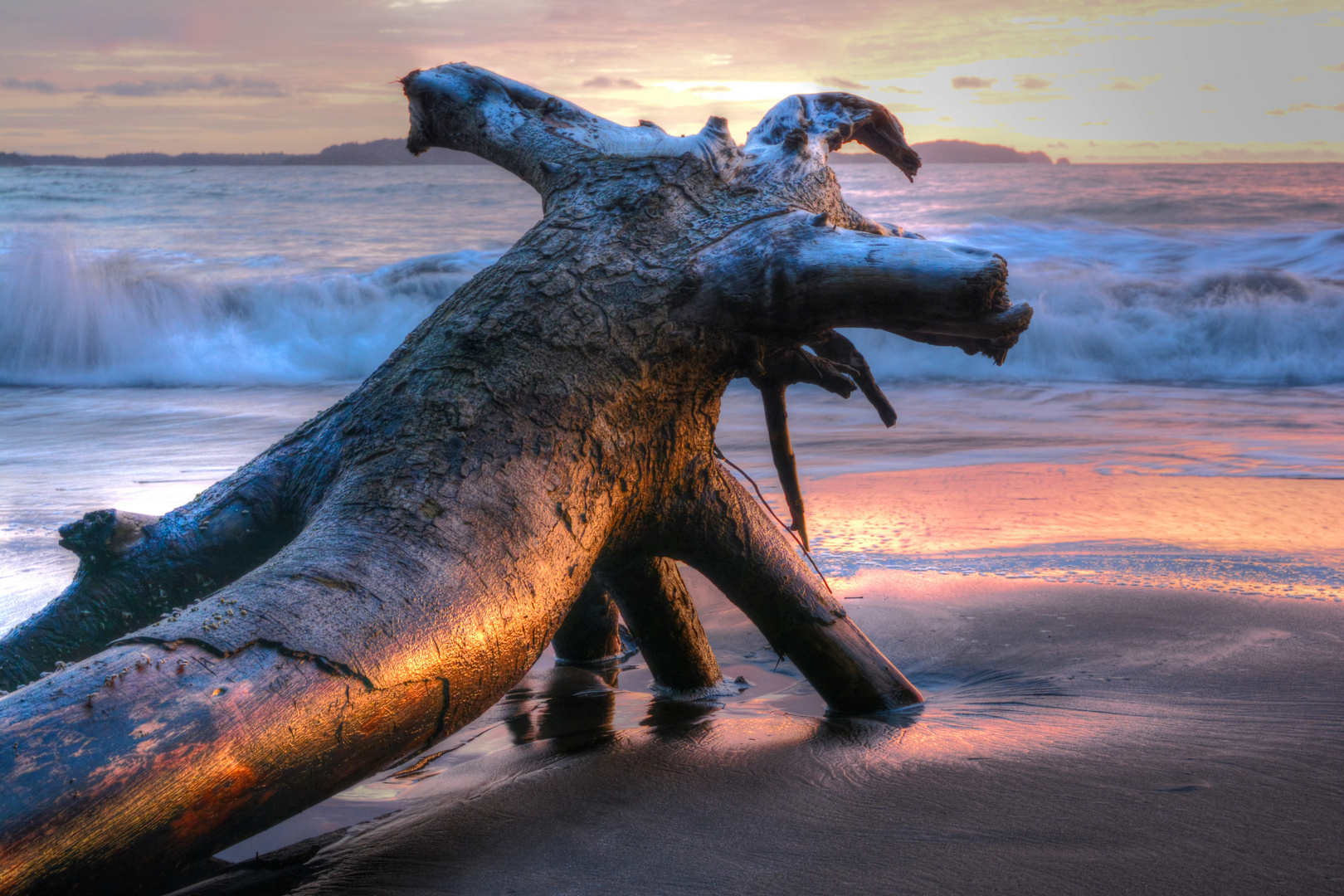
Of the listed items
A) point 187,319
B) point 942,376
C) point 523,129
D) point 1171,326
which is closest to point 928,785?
point 523,129

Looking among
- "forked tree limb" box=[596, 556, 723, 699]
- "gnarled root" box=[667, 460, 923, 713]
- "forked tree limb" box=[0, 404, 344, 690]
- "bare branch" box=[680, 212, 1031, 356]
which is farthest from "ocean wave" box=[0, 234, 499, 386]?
"bare branch" box=[680, 212, 1031, 356]

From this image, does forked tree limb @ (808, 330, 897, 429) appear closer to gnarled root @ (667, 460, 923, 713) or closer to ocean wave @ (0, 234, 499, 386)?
gnarled root @ (667, 460, 923, 713)

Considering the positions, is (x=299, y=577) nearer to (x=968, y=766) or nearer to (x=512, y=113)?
(x=968, y=766)

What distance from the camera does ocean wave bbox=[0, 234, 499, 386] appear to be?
13320 millimetres

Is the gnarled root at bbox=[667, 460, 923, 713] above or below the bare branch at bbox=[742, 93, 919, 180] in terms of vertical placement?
below

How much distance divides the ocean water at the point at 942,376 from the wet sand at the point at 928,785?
49.1 inches

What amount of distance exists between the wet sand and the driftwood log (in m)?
0.26

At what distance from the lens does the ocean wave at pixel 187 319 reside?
1332 cm

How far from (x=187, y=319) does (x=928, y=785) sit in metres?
15.9

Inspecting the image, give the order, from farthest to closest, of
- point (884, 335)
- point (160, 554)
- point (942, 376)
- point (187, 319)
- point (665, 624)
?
point (187, 319) < point (884, 335) < point (942, 376) < point (665, 624) < point (160, 554)

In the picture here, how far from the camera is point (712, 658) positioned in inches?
115

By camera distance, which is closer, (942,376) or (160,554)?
(160,554)

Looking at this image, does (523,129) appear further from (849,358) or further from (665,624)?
(665,624)

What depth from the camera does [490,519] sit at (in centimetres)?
173
